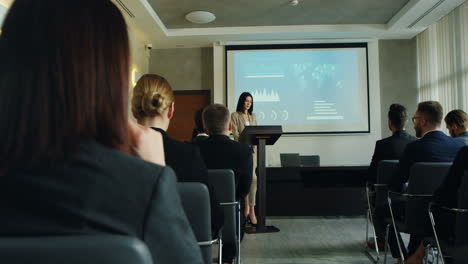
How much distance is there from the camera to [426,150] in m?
2.54

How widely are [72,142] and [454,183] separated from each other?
1877mm

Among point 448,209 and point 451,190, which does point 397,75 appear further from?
point 448,209

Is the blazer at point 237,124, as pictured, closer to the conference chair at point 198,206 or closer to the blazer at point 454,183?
the blazer at point 454,183

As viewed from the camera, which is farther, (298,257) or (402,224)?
(298,257)

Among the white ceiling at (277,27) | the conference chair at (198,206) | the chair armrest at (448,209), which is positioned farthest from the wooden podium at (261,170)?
the white ceiling at (277,27)

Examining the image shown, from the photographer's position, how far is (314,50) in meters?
7.08

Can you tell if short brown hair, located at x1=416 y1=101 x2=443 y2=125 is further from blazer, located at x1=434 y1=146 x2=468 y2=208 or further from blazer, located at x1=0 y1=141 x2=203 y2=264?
blazer, located at x1=0 y1=141 x2=203 y2=264

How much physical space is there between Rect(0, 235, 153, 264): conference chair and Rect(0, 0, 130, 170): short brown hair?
13cm

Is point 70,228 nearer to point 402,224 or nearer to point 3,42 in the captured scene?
point 3,42

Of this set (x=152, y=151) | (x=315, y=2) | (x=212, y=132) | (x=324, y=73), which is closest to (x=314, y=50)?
(x=324, y=73)

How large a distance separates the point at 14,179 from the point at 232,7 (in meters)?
5.74

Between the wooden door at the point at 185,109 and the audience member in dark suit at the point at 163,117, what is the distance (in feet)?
18.8

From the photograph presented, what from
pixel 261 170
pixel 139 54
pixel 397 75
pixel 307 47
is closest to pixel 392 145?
pixel 261 170

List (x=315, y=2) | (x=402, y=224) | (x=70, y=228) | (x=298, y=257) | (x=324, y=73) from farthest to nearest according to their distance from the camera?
(x=324, y=73) → (x=315, y=2) → (x=298, y=257) → (x=402, y=224) → (x=70, y=228)
